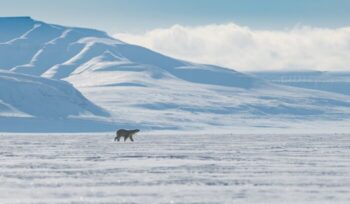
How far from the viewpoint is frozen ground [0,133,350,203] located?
1379 inches

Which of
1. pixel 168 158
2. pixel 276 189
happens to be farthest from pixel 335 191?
pixel 168 158

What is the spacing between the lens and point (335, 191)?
3641 centimetres

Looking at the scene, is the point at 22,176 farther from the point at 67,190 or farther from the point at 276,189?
the point at 276,189

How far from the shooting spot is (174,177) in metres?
41.7

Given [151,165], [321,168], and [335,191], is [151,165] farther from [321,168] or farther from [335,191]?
[335,191]

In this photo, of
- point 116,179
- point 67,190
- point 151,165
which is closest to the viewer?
point 67,190

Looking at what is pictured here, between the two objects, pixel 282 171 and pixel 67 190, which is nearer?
pixel 67 190

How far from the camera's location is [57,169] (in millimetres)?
45812

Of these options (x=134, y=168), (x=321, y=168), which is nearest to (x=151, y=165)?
(x=134, y=168)

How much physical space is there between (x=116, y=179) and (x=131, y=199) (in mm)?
6314

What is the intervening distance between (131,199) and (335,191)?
7526mm

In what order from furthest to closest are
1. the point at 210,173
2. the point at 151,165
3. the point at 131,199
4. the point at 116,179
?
1. the point at 151,165
2. the point at 210,173
3. the point at 116,179
4. the point at 131,199


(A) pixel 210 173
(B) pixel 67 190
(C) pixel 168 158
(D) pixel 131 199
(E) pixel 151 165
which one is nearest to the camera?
(D) pixel 131 199

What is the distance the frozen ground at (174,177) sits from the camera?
115 ft
